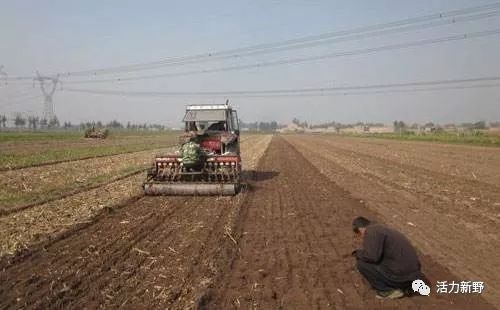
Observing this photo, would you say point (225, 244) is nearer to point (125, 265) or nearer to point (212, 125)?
point (125, 265)

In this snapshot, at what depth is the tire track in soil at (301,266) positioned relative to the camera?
19.8ft

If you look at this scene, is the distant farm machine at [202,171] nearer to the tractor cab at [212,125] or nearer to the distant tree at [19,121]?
the tractor cab at [212,125]

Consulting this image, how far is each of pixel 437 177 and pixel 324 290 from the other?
51.2 feet

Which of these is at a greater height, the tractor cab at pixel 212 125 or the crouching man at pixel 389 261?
the tractor cab at pixel 212 125

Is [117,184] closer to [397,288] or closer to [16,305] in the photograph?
[16,305]

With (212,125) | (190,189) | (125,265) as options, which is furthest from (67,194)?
(125,265)

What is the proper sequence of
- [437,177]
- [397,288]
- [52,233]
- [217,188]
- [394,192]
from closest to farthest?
[397,288] < [52,233] < [217,188] < [394,192] < [437,177]

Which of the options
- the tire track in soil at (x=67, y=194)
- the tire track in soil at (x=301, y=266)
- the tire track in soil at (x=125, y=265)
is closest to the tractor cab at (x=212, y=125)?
the tire track in soil at (x=67, y=194)

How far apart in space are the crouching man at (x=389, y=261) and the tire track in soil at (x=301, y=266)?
7.3 inches

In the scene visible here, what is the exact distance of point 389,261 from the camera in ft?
19.9

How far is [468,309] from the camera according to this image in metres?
5.92

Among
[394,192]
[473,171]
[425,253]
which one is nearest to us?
A: [425,253]

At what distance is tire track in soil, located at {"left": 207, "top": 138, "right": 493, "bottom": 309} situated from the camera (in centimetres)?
603

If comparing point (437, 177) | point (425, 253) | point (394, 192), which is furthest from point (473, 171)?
point (425, 253)
